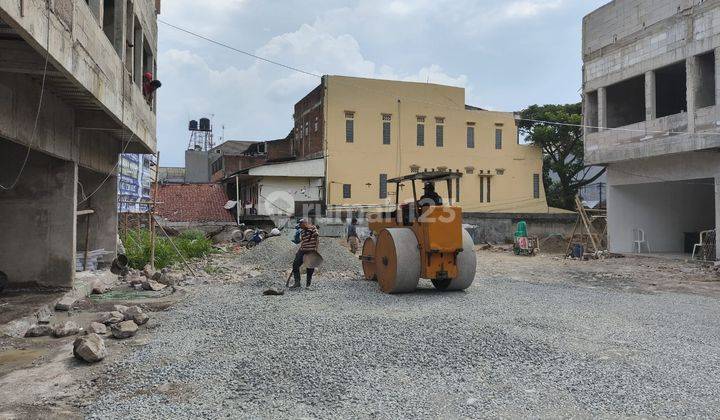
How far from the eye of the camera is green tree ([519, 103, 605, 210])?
3581 cm

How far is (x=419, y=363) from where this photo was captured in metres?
5.57

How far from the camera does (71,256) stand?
10.1 meters

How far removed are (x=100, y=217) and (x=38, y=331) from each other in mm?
7002

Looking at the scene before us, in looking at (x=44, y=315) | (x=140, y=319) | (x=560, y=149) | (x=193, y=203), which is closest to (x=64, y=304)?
(x=44, y=315)

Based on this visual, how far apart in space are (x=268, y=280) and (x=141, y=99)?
16.2ft

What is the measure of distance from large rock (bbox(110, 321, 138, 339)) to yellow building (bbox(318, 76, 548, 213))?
23248 millimetres

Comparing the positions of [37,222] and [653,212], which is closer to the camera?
[37,222]

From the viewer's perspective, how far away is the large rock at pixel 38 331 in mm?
7059

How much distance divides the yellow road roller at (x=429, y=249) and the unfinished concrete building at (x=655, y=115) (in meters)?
10.9

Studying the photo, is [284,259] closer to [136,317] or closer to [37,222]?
[37,222]

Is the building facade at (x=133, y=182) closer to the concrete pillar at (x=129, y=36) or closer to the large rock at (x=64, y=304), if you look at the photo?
the concrete pillar at (x=129, y=36)

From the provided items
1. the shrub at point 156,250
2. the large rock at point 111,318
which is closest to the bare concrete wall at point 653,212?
the shrub at point 156,250

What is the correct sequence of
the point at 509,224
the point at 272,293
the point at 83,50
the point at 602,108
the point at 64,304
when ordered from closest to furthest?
the point at 83,50 < the point at 64,304 < the point at 272,293 < the point at 602,108 < the point at 509,224

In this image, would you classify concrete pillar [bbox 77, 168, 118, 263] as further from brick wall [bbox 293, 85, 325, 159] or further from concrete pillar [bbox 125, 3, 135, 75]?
brick wall [bbox 293, 85, 325, 159]
